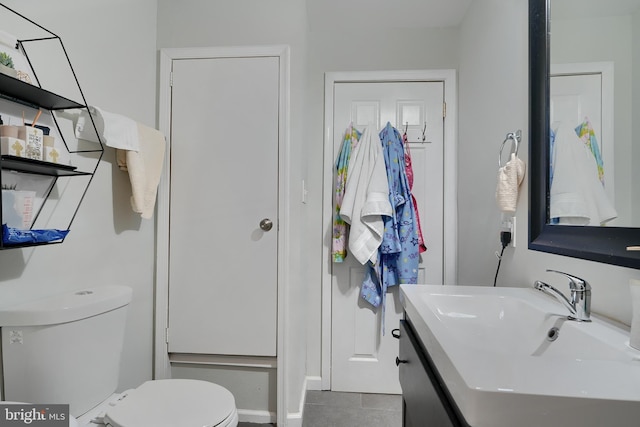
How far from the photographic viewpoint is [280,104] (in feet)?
5.11

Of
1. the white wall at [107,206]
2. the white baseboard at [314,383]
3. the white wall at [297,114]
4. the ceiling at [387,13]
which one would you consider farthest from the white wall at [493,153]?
the white wall at [107,206]

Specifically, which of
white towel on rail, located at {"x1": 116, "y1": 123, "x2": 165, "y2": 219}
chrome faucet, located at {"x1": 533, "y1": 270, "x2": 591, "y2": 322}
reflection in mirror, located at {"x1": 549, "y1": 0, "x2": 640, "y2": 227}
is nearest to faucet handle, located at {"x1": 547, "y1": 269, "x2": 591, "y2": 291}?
chrome faucet, located at {"x1": 533, "y1": 270, "x2": 591, "y2": 322}

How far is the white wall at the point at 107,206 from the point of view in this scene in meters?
1.02

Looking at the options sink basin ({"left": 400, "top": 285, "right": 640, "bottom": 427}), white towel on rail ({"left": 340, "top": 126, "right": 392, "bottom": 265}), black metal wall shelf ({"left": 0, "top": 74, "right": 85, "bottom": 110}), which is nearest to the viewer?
sink basin ({"left": 400, "top": 285, "right": 640, "bottom": 427})

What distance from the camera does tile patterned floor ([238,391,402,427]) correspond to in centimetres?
163

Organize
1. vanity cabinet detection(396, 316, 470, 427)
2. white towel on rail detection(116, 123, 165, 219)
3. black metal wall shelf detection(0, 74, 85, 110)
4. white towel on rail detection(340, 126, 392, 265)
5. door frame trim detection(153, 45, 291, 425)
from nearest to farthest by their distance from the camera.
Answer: vanity cabinet detection(396, 316, 470, 427) < black metal wall shelf detection(0, 74, 85, 110) < white towel on rail detection(116, 123, 165, 219) < door frame trim detection(153, 45, 291, 425) < white towel on rail detection(340, 126, 392, 265)

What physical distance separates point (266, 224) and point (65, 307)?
0.84 m

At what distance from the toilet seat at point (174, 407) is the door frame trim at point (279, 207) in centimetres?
51

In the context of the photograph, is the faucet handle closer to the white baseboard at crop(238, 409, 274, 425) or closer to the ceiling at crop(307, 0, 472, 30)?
the white baseboard at crop(238, 409, 274, 425)

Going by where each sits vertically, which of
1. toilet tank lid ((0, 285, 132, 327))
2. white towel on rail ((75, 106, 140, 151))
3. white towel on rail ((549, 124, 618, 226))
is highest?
white towel on rail ((75, 106, 140, 151))

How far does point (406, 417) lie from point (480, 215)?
1.03m

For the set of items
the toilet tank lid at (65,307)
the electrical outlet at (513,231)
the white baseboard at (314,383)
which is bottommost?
the white baseboard at (314,383)

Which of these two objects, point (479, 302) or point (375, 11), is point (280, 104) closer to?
point (375, 11)

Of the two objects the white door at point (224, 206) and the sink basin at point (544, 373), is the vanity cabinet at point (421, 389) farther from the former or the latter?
the white door at point (224, 206)
